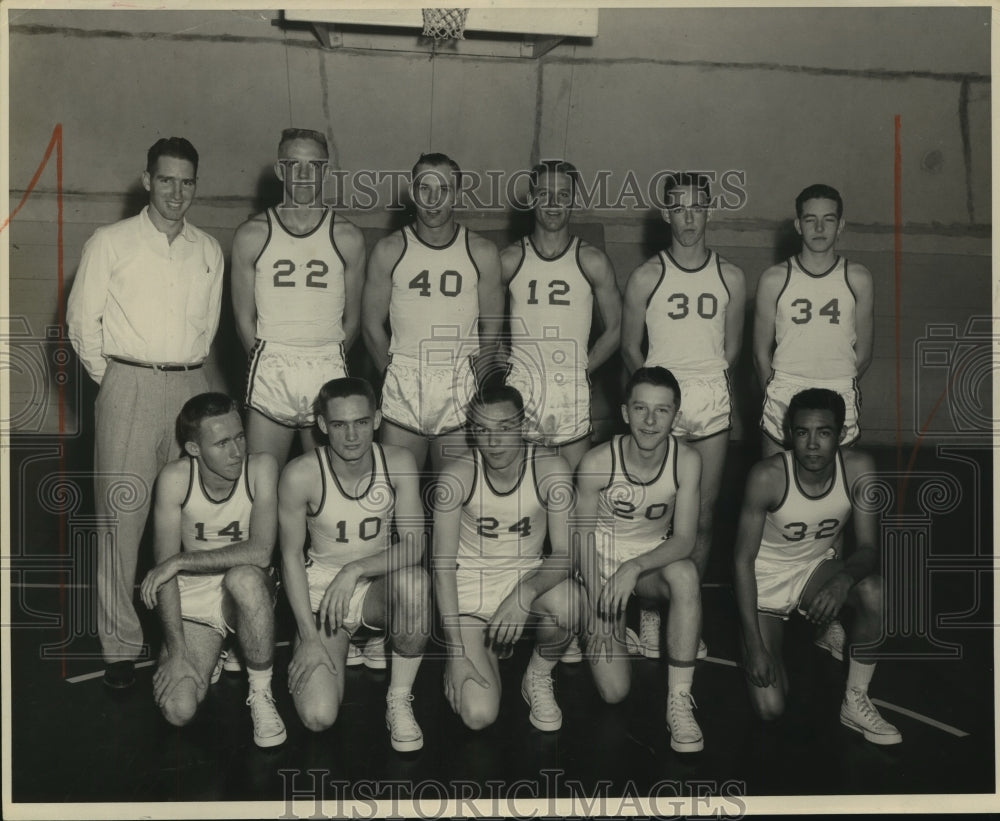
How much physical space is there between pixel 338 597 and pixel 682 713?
1.42 metres

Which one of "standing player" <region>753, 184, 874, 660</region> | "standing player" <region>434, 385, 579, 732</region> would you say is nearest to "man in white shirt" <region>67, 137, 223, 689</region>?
"standing player" <region>434, 385, 579, 732</region>

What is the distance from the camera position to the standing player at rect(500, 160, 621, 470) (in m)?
4.42

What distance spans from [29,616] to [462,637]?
89.6 inches

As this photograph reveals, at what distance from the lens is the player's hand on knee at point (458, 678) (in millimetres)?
3717

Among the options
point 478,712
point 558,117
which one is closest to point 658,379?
point 478,712

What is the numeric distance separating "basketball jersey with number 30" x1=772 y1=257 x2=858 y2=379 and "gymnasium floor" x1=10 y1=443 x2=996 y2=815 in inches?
45.6

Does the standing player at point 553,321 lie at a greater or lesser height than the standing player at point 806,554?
greater

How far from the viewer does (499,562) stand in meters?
3.93

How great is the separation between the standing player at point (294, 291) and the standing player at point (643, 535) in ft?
4.41

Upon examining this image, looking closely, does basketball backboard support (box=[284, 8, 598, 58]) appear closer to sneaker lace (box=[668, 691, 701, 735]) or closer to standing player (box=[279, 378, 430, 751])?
standing player (box=[279, 378, 430, 751])

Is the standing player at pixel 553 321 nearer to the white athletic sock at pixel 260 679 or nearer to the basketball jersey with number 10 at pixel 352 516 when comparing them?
the basketball jersey with number 10 at pixel 352 516

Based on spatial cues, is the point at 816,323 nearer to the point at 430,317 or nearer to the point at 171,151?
A: the point at 430,317
